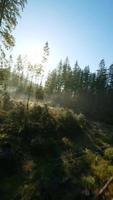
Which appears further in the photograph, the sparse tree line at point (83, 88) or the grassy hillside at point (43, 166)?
the sparse tree line at point (83, 88)


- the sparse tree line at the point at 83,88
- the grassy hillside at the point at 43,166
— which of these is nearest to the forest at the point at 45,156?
the grassy hillside at the point at 43,166

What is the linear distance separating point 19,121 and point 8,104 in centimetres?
831

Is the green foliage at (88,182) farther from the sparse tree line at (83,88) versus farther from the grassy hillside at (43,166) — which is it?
the sparse tree line at (83,88)

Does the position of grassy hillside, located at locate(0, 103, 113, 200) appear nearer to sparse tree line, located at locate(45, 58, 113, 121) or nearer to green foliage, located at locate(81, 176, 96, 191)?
green foliage, located at locate(81, 176, 96, 191)

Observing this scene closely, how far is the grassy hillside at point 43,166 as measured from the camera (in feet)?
43.8

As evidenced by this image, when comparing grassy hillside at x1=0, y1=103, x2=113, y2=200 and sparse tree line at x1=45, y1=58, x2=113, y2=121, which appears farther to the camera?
sparse tree line at x1=45, y1=58, x2=113, y2=121

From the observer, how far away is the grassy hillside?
1336 cm

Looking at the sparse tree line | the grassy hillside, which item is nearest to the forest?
the grassy hillside

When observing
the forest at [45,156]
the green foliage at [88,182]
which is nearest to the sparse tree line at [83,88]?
the forest at [45,156]

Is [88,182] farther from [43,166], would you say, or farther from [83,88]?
Answer: [83,88]

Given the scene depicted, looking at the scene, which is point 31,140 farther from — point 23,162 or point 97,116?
point 97,116

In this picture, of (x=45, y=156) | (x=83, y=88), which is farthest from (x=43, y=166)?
(x=83, y=88)

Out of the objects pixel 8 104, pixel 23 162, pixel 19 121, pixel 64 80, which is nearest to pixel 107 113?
pixel 64 80

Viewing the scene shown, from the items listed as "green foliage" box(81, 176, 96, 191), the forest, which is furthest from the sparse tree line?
"green foliage" box(81, 176, 96, 191)
